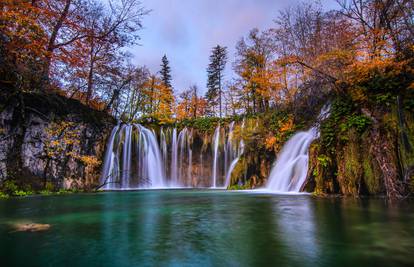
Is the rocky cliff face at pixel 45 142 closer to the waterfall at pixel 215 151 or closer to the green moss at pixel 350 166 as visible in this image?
the waterfall at pixel 215 151

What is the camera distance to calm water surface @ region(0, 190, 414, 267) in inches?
114

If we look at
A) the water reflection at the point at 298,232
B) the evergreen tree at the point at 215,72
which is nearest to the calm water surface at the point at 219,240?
the water reflection at the point at 298,232

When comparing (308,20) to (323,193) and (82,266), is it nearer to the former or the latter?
(323,193)

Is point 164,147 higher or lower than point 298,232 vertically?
higher

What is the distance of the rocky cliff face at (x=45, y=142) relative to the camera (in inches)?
475

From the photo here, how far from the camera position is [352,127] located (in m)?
8.69

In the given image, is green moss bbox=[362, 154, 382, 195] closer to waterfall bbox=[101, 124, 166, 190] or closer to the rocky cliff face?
the rocky cliff face

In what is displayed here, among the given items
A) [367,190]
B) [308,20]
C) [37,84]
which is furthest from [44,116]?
[308,20]

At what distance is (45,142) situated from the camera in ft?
43.5

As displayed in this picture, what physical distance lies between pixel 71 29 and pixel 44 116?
442 cm

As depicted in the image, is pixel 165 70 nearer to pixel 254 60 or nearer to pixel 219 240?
pixel 254 60

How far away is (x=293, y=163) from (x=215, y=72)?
3037cm

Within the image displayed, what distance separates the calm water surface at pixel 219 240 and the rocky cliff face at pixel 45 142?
24.6 feet

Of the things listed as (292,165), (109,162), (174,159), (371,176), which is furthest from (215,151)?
(371,176)
